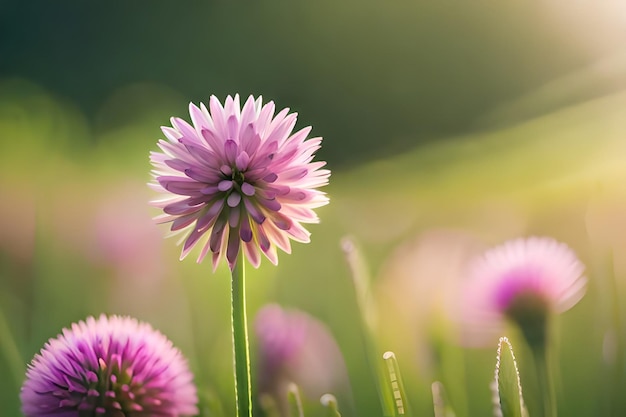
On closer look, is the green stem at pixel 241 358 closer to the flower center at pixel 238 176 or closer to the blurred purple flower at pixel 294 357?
the flower center at pixel 238 176

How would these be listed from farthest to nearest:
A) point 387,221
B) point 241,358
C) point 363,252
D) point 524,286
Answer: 1. point 387,221
2. point 363,252
3. point 524,286
4. point 241,358

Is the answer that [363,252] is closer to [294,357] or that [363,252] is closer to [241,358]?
[294,357]

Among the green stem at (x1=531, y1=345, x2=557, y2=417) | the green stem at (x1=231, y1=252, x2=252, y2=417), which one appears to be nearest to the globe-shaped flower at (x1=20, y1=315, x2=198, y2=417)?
the green stem at (x1=231, y1=252, x2=252, y2=417)

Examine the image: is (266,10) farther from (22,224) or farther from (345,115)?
(22,224)

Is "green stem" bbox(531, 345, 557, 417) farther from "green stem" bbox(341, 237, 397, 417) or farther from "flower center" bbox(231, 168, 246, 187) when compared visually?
"flower center" bbox(231, 168, 246, 187)

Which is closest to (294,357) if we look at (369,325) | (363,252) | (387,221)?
(369,325)

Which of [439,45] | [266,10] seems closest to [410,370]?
[439,45]

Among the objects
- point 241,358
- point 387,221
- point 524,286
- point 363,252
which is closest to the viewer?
point 241,358
